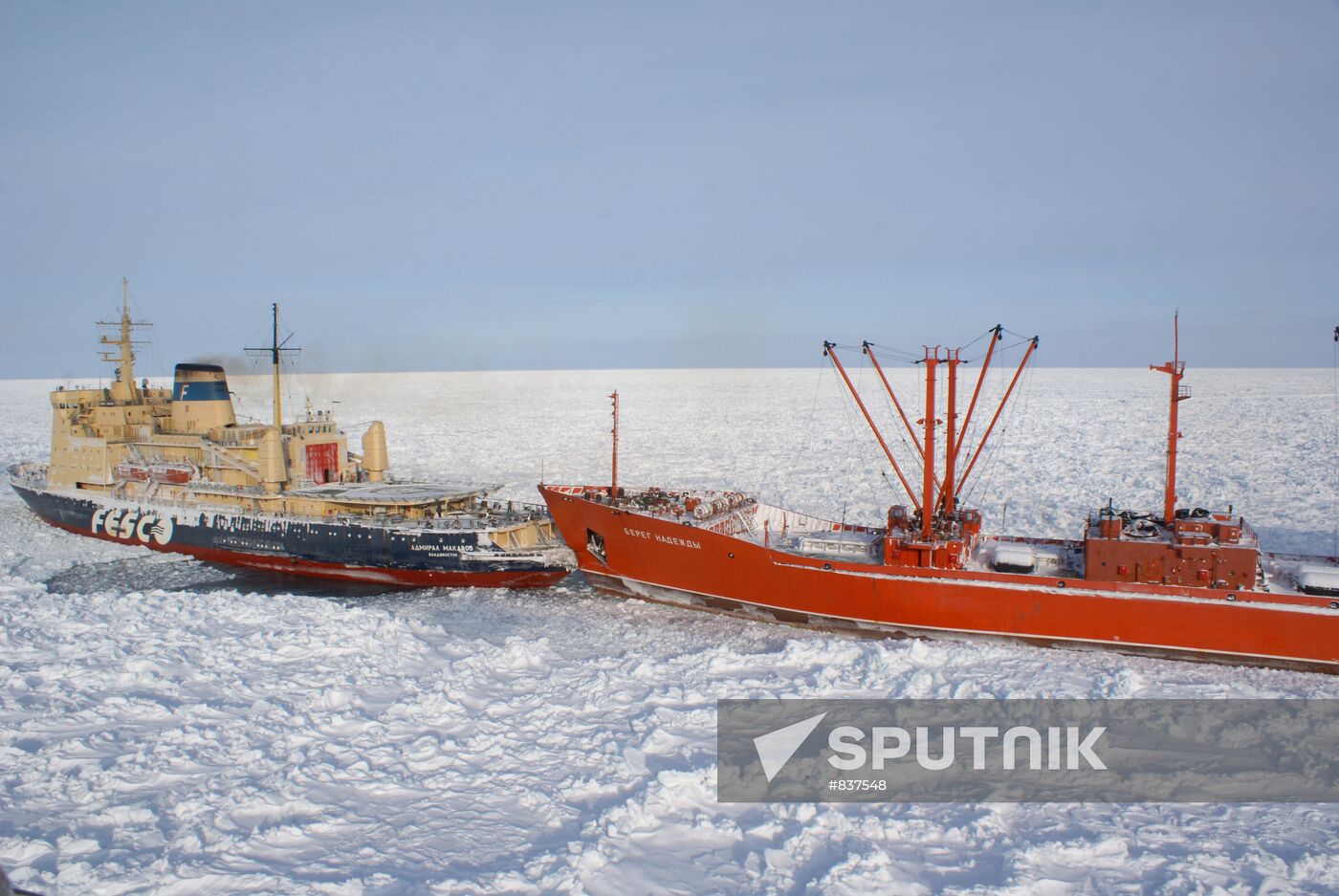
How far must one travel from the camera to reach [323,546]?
1931 centimetres

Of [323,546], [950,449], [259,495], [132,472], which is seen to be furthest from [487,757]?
[132,472]

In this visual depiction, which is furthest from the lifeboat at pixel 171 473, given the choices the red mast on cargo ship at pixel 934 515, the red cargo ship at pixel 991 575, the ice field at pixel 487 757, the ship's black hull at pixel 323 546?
the red mast on cargo ship at pixel 934 515

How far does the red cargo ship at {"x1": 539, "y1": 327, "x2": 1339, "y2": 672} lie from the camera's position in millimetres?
13219

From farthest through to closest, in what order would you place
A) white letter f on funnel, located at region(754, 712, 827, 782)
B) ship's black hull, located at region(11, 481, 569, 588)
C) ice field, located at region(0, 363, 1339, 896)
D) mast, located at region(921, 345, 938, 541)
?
ship's black hull, located at region(11, 481, 569, 588) < mast, located at region(921, 345, 938, 541) < white letter f on funnel, located at region(754, 712, 827, 782) < ice field, located at region(0, 363, 1339, 896)

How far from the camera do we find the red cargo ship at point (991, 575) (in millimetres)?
13219

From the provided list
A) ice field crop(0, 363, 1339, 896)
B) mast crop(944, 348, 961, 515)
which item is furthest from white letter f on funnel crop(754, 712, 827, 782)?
mast crop(944, 348, 961, 515)

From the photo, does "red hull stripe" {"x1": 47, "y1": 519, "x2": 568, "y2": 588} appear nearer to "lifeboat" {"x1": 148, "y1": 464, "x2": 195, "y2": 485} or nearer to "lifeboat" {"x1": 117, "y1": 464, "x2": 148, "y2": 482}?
"lifeboat" {"x1": 148, "y1": 464, "x2": 195, "y2": 485}

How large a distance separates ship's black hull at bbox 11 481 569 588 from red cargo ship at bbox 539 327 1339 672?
79.5 inches

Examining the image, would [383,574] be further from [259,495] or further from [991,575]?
[991,575]

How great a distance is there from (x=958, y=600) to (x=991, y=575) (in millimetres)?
698

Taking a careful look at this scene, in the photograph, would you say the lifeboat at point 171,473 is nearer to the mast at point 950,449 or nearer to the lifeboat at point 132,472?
the lifeboat at point 132,472

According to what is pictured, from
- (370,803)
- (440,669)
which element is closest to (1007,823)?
(370,803)

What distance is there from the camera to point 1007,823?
7523mm

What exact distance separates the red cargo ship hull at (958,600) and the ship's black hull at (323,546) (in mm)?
2490
